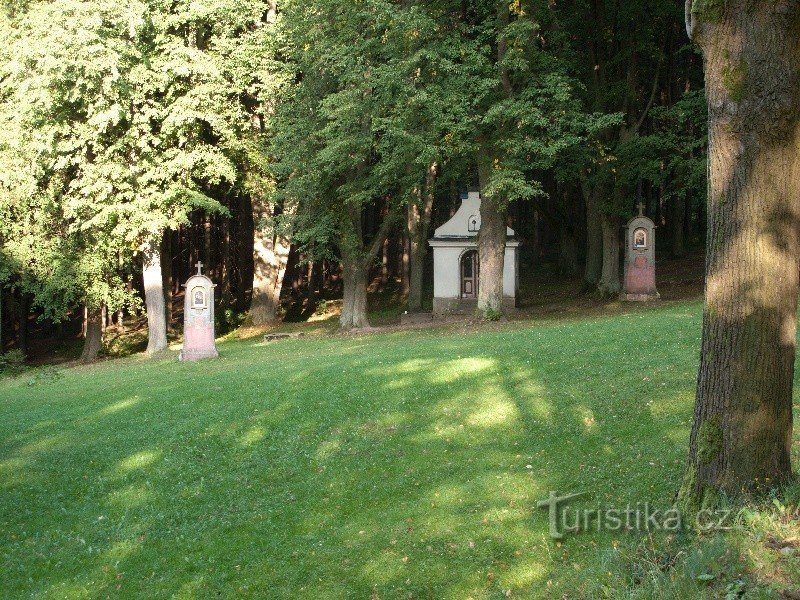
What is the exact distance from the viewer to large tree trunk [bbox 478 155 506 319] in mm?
28641

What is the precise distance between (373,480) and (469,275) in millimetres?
24296

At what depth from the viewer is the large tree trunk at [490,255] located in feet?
94.0

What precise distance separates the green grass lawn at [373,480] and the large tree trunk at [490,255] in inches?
396

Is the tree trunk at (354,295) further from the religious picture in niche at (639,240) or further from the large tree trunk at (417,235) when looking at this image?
the religious picture in niche at (639,240)

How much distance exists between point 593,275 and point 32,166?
20058 millimetres

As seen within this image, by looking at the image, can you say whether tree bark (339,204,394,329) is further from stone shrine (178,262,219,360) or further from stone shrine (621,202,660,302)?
stone shrine (621,202,660,302)

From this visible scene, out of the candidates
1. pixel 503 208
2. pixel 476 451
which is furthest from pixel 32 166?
pixel 476 451

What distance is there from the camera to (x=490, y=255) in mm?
28875

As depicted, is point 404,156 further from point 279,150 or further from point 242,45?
point 242,45

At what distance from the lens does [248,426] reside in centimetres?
1456

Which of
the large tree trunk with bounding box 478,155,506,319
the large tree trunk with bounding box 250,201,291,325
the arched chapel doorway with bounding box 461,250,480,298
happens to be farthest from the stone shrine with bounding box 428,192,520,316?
the large tree trunk with bounding box 250,201,291,325

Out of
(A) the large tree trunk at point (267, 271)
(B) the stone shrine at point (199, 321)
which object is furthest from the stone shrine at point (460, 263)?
(B) the stone shrine at point (199, 321)

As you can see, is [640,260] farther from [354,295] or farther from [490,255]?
[354,295]

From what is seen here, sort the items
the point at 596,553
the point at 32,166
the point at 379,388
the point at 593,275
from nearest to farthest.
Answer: the point at 596,553, the point at 379,388, the point at 32,166, the point at 593,275
